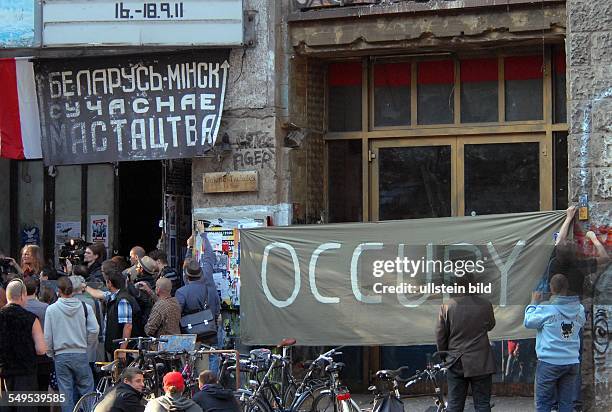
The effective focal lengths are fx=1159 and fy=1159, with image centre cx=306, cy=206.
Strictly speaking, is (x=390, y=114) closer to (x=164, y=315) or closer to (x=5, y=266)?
(x=164, y=315)

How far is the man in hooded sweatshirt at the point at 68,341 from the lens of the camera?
1235 centimetres

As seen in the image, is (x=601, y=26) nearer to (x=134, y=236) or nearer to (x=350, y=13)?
(x=350, y=13)

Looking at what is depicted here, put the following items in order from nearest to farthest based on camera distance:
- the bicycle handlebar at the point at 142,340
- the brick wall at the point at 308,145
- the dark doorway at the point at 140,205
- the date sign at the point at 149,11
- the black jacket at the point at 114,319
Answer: the bicycle handlebar at the point at 142,340 < the black jacket at the point at 114,319 < the date sign at the point at 149,11 < the brick wall at the point at 308,145 < the dark doorway at the point at 140,205

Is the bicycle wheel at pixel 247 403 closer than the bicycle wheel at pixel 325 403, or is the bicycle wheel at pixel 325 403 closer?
the bicycle wheel at pixel 247 403

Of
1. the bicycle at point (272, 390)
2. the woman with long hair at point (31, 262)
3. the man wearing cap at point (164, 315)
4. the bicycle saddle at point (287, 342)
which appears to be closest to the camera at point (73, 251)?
the woman with long hair at point (31, 262)

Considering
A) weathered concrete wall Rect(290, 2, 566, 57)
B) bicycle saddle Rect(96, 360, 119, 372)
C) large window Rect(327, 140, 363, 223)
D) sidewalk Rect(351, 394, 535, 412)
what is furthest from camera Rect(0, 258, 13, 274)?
sidewalk Rect(351, 394, 535, 412)

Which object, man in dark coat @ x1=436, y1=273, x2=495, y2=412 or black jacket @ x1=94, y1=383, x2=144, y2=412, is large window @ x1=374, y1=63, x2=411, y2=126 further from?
black jacket @ x1=94, y1=383, x2=144, y2=412

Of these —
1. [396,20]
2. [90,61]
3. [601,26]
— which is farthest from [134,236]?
[601,26]

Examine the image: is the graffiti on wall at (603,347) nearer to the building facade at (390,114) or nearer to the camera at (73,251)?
the building facade at (390,114)

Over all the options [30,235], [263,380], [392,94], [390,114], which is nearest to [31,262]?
[30,235]

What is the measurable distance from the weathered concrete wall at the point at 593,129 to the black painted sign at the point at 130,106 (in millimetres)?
4319

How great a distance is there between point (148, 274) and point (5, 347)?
2.45 m

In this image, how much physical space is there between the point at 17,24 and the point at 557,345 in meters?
7.89

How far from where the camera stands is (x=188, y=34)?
46.6 ft
